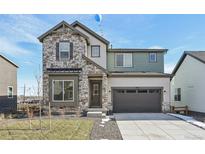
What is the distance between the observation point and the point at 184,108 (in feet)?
76.7

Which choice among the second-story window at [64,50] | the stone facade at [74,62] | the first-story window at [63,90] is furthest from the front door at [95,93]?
the second-story window at [64,50]

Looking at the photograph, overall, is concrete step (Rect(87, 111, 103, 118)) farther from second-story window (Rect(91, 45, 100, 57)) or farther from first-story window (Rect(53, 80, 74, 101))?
second-story window (Rect(91, 45, 100, 57))

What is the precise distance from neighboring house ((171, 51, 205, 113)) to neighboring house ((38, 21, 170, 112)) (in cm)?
194

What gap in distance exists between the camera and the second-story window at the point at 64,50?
22.0 metres

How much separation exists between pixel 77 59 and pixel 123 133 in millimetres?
10576

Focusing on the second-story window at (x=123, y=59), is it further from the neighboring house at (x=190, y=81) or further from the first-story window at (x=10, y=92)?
the first-story window at (x=10, y=92)

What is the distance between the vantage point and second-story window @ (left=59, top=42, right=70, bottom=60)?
72.3 ft

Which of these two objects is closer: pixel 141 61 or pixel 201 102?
pixel 201 102

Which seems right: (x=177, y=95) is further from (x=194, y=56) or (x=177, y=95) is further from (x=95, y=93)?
(x=95, y=93)

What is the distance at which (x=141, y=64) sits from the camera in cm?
2659

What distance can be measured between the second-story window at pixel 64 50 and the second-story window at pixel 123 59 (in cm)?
593
